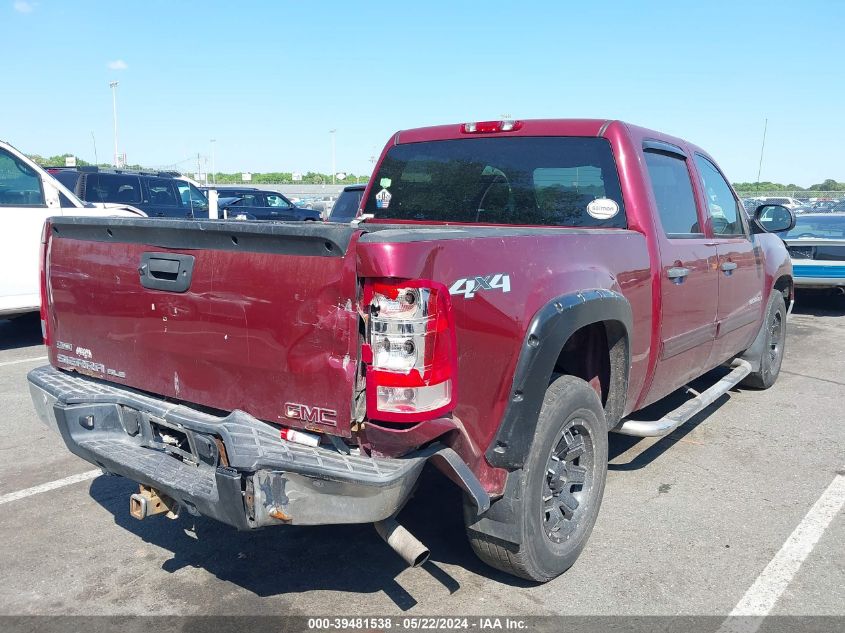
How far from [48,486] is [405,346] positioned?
2.96m

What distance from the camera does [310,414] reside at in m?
2.73

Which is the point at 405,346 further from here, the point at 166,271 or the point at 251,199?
the point at 251,199

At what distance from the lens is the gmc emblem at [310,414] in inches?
105

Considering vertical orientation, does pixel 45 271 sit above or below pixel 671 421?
above

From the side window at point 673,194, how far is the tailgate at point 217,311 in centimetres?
230

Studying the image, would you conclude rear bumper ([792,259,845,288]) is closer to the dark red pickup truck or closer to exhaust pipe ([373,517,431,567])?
the dark red pickup truck

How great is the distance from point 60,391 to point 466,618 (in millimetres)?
2007

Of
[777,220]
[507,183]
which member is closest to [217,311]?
[507,183]

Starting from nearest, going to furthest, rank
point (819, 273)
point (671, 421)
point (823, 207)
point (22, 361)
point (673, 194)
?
point (671, 421), point (673, 194), point (22, 361), point (819, 273), point (823, 207)

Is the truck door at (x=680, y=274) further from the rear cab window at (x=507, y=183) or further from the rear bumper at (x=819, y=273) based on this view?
the rear bumper at (x=819, y=273)

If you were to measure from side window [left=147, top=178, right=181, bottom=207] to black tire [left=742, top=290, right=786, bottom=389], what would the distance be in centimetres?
1166

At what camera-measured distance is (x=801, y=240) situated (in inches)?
428

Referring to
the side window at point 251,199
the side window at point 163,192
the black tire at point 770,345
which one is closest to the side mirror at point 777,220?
the black tire at point 770,345

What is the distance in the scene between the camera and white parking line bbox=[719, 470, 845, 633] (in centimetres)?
314
